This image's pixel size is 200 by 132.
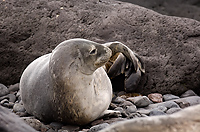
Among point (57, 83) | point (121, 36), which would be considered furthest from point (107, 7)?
point (57, 83)

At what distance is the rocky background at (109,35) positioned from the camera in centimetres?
416

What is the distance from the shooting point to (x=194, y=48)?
14.2 feet

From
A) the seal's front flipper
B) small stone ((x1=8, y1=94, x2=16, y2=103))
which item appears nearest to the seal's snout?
the seal's front flipper

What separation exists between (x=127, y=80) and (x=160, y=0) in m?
4.94

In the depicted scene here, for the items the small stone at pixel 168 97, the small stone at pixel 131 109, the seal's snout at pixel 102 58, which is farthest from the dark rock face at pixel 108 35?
the seal's snout at pixel 102 58

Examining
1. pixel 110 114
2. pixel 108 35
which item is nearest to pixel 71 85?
pixel 110 114

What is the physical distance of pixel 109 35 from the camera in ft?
14.5

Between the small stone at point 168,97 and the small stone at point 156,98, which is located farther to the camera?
the small stone at point 168,97

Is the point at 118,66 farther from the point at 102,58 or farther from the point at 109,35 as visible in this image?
the point at 102,58

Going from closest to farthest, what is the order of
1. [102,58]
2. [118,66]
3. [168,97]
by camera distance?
1. [102,58]
2. [118,66]
3. [168,97]

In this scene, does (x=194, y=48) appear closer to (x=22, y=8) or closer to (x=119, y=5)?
(x=119, y=5)

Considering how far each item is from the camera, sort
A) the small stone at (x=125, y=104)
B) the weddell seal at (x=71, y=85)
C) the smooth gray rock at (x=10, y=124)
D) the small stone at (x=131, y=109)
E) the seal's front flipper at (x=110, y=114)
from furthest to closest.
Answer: the small stone at (x=125, y=104) → the small stone at (x=131, y=109) → the seal's front flipper at (x=110, y=114) → the weddell seal at (x=71, y=85) → the smooth gray rock at (x=10, y=124)

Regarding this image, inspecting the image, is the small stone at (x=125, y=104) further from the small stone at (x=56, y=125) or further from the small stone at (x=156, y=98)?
the small stone at (x=56, y=125)

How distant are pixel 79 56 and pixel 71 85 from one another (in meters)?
0.25
